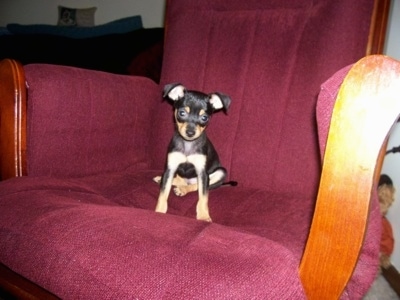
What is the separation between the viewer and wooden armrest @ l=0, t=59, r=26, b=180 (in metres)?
1.14

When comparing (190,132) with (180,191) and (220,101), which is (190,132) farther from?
(180,191)

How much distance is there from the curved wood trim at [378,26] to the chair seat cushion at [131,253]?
0.85 m

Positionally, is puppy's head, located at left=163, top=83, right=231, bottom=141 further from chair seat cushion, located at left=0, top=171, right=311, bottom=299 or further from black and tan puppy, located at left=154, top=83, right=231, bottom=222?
chair seat cushion, located at left=0, top=171, right=311, bottom=299

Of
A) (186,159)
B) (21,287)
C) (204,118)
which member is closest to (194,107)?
(204,118)

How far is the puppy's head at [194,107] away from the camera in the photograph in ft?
4.99

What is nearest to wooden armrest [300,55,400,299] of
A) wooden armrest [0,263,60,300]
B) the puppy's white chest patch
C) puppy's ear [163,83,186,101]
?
wooden armrest [0,263,60,300]

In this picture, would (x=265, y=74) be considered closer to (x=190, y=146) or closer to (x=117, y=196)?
(x=190, y=146)

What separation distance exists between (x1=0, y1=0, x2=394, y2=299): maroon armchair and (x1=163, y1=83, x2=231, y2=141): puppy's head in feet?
0.45

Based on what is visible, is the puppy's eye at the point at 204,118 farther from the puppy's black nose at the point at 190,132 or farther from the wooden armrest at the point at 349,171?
the wooden armrest at the point at 349,171

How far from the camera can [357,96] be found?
0.60 m

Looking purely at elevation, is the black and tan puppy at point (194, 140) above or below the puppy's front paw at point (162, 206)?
above

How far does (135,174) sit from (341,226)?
112 centimetres

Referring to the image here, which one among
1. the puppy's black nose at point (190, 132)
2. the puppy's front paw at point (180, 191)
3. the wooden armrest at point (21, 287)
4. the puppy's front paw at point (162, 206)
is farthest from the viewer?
the puppy's front paw at point (180, 191)

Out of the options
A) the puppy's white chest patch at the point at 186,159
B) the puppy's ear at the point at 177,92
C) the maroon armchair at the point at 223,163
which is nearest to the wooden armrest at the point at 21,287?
the maroon armchair at the point at 223,163
